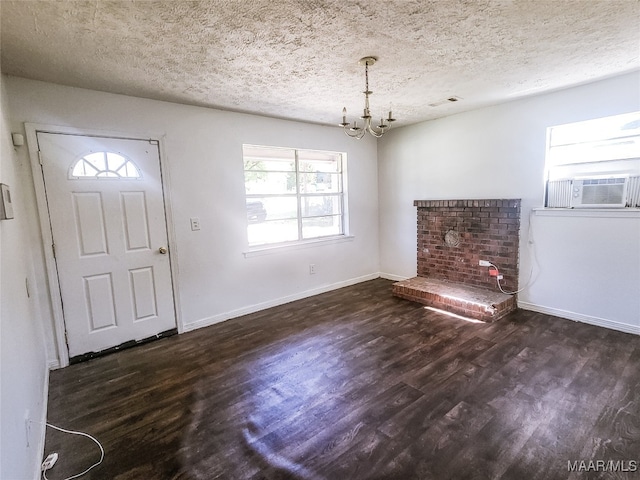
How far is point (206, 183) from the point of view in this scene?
3.42m

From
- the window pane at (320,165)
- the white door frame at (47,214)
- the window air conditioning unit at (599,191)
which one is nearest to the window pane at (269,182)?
the window pane at (320,165)

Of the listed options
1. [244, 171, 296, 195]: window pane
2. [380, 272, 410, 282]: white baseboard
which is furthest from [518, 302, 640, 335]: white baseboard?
[244, 171, 296, 195]: window pane

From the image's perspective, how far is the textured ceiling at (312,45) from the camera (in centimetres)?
170

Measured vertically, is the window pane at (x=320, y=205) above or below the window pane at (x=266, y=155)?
below

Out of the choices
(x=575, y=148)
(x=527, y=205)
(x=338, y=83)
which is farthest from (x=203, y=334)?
(x=575, y=148)

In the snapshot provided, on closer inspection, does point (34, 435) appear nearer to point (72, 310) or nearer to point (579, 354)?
point (72, 310)

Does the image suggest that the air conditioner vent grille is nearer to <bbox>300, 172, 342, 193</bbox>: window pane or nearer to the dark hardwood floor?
the dark hardwood floor

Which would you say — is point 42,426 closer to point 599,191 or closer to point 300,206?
point 300,206

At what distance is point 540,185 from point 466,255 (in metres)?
1.17

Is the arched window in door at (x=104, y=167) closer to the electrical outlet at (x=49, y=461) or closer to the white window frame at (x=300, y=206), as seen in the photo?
the white window frame at (x=300, y=206)

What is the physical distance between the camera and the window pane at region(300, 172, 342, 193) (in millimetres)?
4387

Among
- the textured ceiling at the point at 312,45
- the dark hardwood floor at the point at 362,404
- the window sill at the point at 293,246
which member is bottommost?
the dark hardwood floor at the point at 362,404

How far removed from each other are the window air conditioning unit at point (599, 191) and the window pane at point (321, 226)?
2.92 metres

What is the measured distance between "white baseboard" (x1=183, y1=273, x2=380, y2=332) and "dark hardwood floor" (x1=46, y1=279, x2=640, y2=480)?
0.27m
